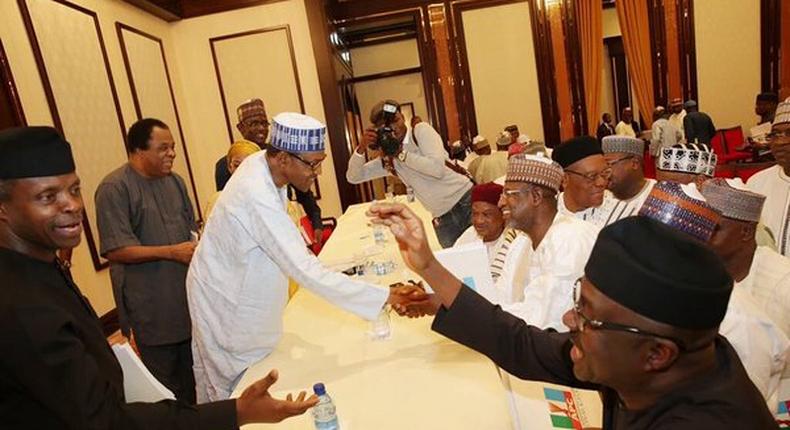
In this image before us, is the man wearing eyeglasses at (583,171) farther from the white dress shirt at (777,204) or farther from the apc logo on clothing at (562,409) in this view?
the apc logo on clothing at (562,409)

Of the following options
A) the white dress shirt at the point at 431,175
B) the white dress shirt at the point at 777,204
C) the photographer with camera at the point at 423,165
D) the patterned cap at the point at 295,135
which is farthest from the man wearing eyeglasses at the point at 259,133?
the white dress shirt at the point at 777,204

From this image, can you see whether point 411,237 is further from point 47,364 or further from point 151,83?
point 151,83

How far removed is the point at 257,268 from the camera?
189cm

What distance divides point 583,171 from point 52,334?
240 cm

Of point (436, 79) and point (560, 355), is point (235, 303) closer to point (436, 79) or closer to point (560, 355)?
point (560, 355)

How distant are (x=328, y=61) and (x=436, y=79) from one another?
2.29 meters

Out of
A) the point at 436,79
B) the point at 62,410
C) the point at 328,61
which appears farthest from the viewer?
the point at 436,79

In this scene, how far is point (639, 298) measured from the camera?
2.64 ft

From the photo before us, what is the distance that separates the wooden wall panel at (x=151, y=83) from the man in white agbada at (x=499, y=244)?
450cm

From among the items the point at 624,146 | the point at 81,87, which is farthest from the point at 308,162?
the point at 81,87

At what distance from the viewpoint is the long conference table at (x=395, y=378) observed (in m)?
1.38

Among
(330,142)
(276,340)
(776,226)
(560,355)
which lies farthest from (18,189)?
(330,142)

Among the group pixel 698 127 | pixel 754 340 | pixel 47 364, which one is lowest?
pixel 698 127

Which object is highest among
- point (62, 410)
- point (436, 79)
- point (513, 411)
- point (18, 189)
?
point (436, 79)
